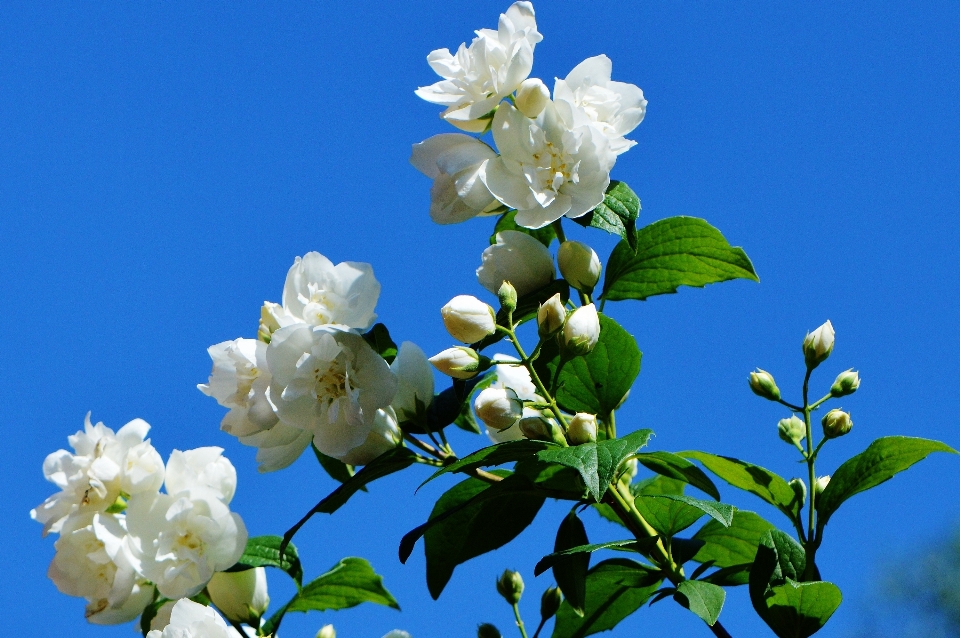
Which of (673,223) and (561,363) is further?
(673,223)

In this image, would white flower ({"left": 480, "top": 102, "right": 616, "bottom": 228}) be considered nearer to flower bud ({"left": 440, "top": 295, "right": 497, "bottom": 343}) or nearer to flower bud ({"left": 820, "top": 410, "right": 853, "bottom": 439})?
flower bud ({"left": 440, "top": 295, "right": 497, "bottom": 343})

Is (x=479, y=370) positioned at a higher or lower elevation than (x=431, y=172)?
lower

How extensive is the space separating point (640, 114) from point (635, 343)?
0.31 metres

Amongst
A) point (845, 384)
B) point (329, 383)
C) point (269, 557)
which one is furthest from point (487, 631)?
point (845, 384)

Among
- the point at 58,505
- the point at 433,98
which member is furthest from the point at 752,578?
the point at 58,505

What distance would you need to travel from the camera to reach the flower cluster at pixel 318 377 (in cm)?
107

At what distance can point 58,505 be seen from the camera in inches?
53.4

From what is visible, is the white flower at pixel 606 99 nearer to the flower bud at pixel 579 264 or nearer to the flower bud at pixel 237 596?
the flower bud at pixel 579 264

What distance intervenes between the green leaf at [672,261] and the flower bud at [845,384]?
0.32 meters

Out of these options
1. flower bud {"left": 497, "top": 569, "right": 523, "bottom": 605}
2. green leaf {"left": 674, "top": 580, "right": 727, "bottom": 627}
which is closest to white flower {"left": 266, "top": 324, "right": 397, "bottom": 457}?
green leaf {"left": 674, "top": 580, "right": 727, "bottom": 627}

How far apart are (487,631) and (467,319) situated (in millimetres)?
645

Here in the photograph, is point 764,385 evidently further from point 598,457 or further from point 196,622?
point 196,622

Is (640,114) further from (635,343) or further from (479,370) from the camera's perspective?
(479,370)

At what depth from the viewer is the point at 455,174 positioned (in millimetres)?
1149
